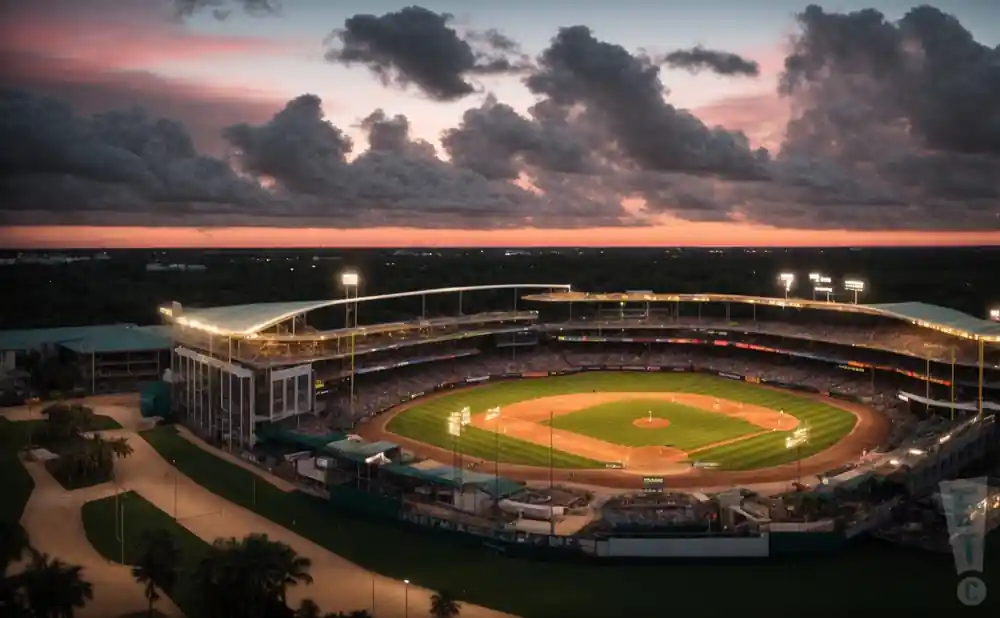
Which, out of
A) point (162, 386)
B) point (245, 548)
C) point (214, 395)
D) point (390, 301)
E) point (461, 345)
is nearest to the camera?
point (245, 548)

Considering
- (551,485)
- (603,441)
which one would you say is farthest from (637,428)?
(551,485)

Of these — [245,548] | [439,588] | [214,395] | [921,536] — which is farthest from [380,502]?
[921,536]

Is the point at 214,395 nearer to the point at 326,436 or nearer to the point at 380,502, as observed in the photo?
the point at 326,436

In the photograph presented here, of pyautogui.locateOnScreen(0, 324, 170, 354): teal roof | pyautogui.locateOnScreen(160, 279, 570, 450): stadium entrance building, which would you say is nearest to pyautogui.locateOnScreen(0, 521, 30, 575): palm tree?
pyautogui.locateOnScreen(160, 279, 570, 450): stadium entrance building

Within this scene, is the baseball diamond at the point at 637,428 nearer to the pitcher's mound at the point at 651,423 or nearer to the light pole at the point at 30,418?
the pitcher's mound at the point at 651,423

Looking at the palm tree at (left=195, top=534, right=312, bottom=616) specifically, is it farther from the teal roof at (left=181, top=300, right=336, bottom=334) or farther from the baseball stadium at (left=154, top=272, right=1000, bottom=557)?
the teal roof at (left=181, top=300, right=336, bottom=334)

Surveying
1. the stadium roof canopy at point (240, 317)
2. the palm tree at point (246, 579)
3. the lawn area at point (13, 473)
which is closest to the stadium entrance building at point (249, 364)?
the stadium roof canopy at point (240, 317)

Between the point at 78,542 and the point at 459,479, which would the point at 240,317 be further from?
the point at 459,479

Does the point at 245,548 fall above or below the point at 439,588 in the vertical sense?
above
